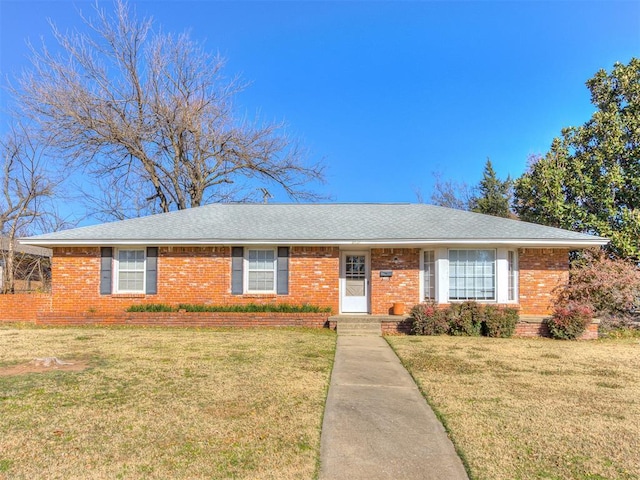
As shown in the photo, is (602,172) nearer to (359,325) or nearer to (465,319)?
(465,319)

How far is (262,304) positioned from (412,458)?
9989 millimetres

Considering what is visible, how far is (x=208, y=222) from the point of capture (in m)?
→ 15.0

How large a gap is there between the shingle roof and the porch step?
2286 mm

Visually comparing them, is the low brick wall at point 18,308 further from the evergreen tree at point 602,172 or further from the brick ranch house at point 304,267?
the evergreen tree at point 602,172

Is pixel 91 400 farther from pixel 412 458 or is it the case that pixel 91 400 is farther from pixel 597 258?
pixel 597 258

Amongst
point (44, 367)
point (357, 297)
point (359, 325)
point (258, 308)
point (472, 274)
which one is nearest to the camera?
point (44, 367)

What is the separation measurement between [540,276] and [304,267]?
717cm

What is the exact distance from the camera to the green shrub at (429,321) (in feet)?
38.6

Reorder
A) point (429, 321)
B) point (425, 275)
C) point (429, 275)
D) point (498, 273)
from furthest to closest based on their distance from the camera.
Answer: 1. point (425, 275)
2. point (429, 275)
3. point (498, 273)
4. point (429, 321)

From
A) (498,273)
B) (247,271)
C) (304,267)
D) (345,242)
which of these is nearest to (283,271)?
(304,267)

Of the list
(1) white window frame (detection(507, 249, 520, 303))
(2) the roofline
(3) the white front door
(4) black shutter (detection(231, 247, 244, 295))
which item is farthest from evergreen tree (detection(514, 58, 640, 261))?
(4) black shutter (detection(231, 247, 244, 295))

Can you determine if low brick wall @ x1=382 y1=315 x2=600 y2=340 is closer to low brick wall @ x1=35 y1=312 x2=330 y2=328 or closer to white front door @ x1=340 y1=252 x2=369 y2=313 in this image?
white front door @ x1=340 y1=252 x2=369 y2=313

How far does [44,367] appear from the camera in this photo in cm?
715

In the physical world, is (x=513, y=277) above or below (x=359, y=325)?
above
